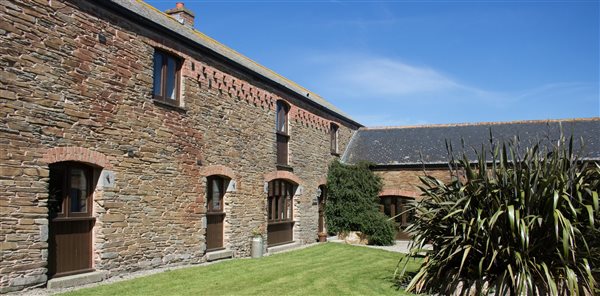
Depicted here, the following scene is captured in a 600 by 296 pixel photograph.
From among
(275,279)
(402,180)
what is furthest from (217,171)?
(402,180)

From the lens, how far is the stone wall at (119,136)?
806cm

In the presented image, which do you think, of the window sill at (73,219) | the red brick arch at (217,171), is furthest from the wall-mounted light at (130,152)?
the red brick arch at (217,171)

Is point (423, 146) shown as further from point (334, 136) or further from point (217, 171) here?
point (217, 171)

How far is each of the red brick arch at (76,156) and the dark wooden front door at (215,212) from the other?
3861 millimetres

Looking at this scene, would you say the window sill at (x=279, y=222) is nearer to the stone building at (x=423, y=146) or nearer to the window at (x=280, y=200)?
the window at (x=280, y=200)

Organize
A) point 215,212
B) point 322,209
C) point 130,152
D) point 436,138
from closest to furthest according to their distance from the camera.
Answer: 1. point 130,152
2. point 215,212
3. point 322,209
4. point 436,138

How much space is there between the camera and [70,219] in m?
9.13

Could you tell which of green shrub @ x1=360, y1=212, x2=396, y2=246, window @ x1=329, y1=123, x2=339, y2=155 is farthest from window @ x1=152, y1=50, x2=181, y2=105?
window @ x1=329, y1=123, x2=339, y2=155

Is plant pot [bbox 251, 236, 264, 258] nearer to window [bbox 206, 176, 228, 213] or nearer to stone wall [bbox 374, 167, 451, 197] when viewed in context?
window [bbox 206, 176, 228, 213]

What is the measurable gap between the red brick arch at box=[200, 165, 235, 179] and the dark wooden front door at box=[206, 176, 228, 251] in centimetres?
29

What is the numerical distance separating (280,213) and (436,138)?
939cm

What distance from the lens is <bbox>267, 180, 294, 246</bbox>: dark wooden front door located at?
16.5m

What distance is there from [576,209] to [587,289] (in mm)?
1175

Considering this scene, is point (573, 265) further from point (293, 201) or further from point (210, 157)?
point (293, 201)
